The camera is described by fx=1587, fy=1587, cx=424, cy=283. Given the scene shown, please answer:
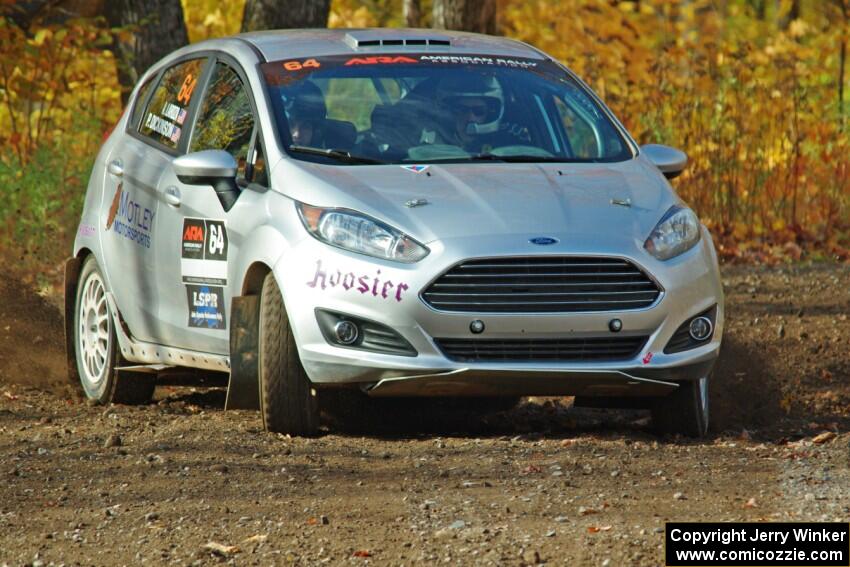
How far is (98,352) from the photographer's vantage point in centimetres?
862

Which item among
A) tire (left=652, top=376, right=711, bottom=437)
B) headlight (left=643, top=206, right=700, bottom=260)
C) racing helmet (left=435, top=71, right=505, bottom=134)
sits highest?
racing helmet (left=435, top=71, right=505, bottom=134)

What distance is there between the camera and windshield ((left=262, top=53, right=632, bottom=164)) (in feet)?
23.7

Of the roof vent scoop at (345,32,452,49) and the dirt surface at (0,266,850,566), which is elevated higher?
the roof vent scoop at (345,32,452,49)

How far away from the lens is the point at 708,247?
6891 millimetres

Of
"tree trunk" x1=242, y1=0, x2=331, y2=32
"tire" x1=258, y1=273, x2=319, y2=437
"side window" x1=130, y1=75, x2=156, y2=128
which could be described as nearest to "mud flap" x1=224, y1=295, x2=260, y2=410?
"tire" x1=258, y1=273, x2=319, y2=437

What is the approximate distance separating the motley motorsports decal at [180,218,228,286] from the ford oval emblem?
157cm

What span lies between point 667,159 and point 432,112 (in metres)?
1.14

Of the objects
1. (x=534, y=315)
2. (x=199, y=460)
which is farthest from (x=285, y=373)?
(x=534, y=315)

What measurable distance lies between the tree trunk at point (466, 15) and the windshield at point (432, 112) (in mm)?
6319

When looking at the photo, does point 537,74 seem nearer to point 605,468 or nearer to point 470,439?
point 470,439

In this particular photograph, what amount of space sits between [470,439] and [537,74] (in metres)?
2.09

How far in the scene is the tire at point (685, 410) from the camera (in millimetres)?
7055

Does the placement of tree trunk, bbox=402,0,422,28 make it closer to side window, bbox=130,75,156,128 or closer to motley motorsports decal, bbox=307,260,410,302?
side window, bbox=130,75,156,128

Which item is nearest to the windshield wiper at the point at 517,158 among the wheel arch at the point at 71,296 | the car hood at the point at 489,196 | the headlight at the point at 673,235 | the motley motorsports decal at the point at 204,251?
the car hood at the point at 489,196
